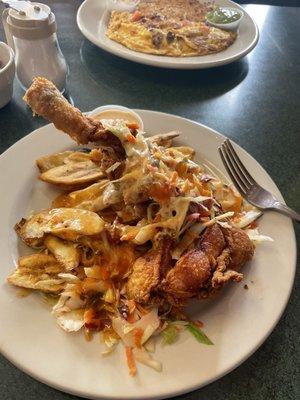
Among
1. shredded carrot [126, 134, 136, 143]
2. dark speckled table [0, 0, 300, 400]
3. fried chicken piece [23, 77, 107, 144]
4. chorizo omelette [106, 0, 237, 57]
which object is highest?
fried chicken piece [23, 77, 107, 144]

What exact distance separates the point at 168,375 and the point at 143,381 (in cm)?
7

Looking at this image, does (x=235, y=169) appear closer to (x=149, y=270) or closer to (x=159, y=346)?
(x=149, y=270)

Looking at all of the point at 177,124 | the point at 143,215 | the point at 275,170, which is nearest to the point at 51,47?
the point at 177,124

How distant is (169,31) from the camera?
2574 millimetres

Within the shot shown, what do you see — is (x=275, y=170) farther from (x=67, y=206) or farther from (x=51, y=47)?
(x=51, y=47)

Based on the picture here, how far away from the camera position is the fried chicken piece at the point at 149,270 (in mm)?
1206

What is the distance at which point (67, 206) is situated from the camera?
1.53 metres

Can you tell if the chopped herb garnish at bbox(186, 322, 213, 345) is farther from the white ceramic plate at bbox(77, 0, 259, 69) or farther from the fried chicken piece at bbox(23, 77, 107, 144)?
the white ceramic plate at bbox(77, 0, 259, 69)

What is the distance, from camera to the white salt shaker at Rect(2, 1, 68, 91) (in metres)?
1.81

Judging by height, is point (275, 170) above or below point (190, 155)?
below

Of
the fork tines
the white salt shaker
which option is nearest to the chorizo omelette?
the white salt shaker

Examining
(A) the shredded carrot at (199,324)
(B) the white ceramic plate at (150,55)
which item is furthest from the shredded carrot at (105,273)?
(B) the white ceramic plate at (150,55)

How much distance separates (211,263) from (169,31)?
5.96 feet

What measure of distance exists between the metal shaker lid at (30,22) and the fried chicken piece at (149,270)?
112 cm
